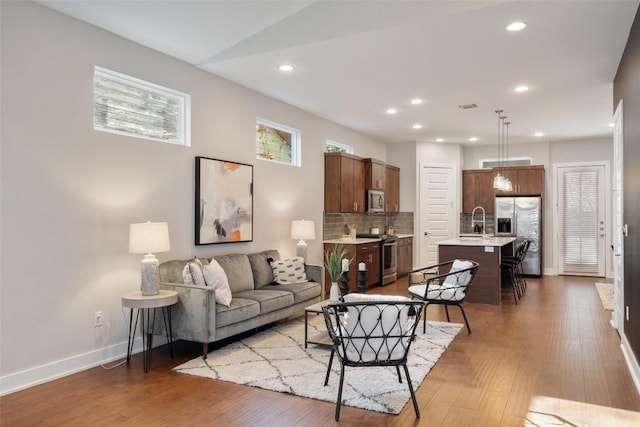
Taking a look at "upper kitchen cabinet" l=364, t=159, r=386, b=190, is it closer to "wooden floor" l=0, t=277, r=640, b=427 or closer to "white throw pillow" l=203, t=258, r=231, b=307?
"wooden floor" l=0, t=277, r=640, b=427

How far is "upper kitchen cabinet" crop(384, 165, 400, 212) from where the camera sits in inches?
367

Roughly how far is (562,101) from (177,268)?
17.9 ft

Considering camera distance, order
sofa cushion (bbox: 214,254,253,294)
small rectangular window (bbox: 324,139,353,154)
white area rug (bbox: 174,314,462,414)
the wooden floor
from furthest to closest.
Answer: small rectangular window (bbox: 324,139,353,154) → sofa cushion (bbox: 214,254,253,294) → white area rug (bbox: 174,314,462,414) → the wooden floor

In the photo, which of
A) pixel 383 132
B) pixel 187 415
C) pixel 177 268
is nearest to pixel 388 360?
pixel 187 415

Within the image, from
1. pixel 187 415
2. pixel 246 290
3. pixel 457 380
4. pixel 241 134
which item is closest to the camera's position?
pixel 187 415

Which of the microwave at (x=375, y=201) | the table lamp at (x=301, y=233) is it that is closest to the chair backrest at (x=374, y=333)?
the table lamp at (x=301, y=233)

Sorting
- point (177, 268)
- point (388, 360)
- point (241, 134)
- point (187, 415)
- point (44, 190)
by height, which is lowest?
point (187, 415)

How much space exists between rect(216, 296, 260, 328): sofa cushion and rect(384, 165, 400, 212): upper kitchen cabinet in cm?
524

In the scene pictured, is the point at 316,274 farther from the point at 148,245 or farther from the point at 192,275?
the point at 148,245

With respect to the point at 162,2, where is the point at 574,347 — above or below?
below

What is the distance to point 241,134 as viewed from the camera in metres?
5.72

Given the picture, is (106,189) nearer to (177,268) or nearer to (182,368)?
(177,268)

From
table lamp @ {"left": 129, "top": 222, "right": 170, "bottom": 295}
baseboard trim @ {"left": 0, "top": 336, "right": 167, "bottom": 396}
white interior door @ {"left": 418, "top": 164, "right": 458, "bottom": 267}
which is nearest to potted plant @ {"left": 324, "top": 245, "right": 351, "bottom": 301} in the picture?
table lamp @ {"left": 129, "top": 222, "right": 170, "bottom": 295}

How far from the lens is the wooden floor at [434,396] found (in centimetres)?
292
